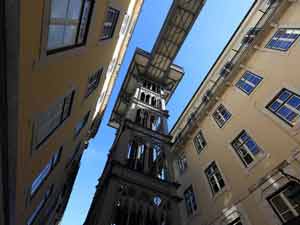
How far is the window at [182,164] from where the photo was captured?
64.5ft

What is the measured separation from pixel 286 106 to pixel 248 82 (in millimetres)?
4551

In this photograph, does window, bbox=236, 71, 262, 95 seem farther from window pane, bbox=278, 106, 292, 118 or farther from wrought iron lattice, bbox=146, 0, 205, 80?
wrought iron lattice, bbox=146, 0, 205, 80

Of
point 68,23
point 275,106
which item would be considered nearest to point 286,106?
point 275,106

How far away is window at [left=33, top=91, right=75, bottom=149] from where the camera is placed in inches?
244

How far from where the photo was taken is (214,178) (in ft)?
47.6

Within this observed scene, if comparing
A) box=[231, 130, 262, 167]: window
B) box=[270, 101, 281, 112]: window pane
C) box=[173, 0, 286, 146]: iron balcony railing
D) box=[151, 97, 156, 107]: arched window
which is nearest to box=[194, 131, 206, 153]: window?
box=[173, 0, 286, 146]: iron balcony railing

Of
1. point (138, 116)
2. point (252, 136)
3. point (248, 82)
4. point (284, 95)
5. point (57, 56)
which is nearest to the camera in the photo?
point (57, 56)

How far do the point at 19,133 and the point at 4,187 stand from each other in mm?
1748

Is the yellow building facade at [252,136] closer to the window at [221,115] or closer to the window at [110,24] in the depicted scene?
the window at [221,115]

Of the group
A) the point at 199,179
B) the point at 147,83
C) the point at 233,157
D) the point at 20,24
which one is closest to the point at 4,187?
the point at 20,24

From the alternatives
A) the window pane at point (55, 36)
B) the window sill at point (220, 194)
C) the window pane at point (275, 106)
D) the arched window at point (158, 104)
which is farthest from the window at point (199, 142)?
the window pane at point (55, 36)

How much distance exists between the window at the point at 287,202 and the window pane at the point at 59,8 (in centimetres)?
1099

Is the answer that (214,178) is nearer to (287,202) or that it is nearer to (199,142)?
(199,142)

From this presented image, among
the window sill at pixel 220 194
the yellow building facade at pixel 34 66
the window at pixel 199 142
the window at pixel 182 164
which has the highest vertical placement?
the yellow building facade at pixel 34 66
